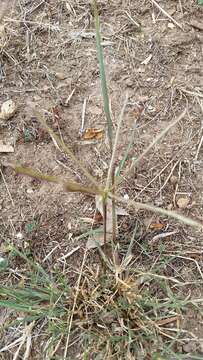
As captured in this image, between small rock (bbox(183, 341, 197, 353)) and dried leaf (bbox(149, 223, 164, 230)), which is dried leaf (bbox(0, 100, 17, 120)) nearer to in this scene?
dried leaf (bbox(149, 223, 164, 230))

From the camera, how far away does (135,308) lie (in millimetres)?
1567

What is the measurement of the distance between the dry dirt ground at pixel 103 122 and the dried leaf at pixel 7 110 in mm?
19

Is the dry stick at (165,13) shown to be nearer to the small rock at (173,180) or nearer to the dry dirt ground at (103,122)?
the dry dirt ground at (103,122)

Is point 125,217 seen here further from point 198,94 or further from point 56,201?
point 198,94

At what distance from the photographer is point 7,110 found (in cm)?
198

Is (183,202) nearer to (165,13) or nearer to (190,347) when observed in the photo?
(190,347)

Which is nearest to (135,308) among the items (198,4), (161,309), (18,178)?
(161,309)

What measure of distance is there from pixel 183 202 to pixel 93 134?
40cm

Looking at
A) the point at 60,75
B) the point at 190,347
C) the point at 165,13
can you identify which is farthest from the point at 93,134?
the point at 190,347

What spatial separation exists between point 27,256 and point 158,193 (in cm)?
46

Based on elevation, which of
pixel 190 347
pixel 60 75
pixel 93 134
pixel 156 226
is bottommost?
pixel 190 347

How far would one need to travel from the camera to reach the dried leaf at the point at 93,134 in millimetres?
1938

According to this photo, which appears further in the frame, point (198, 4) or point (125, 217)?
point (198, 4)

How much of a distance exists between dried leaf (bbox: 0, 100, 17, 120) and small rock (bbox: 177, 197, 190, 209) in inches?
26.1
